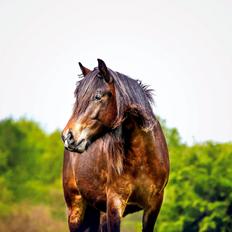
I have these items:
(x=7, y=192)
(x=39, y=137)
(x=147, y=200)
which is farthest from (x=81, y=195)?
(x=39, y=137)

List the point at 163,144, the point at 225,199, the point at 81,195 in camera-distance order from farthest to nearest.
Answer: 1. the point at 225,199
2. the point at 81,195
3. the point at 163,144

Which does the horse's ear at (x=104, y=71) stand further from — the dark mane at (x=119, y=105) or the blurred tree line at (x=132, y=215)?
the blurred tree line at (x=132, y=215)

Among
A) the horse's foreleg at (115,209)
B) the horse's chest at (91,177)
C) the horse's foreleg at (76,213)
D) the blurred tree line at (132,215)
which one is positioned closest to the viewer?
the horse's foreleg at (115,209)

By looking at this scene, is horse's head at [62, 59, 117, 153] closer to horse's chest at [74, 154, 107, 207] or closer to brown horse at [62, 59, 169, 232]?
brown horse at [62, 59, 169, 232]

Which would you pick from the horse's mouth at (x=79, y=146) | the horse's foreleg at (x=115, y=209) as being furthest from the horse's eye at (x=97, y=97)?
the horse's foreleg at (x=115, y=209)

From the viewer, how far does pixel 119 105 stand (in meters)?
10.2

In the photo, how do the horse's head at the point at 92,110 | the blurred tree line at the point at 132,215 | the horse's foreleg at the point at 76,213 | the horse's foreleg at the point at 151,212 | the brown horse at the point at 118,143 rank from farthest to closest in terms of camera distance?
1. the blurred tree line at the point at 132,215
2. the horse's foreleg at the point at 76,213
3. the horse's foreleg at the point at 151,212
4. the brown horse at the point at 118,143
5. the horse's head at the point at 92,110

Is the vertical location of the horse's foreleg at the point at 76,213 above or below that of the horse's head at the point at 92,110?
below

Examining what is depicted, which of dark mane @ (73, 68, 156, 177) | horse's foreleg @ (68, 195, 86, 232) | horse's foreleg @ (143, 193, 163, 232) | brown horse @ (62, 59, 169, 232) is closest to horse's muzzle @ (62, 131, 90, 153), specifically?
brown horse @ (62, 59, 169, 232)

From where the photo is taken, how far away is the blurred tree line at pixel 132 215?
5436cm

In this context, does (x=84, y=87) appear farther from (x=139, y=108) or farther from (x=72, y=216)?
(x=72, y=216)

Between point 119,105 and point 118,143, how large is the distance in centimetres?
56

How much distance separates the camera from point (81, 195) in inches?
478

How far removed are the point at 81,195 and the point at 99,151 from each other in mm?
950
